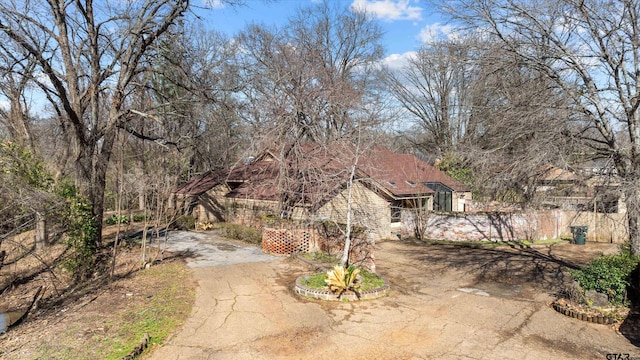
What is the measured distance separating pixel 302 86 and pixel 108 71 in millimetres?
7540

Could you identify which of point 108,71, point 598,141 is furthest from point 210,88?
point 598,141

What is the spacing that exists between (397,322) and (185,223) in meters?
17.4

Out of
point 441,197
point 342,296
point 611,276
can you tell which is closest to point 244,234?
point 342,296

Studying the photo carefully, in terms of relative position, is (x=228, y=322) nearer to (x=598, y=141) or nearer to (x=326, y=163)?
(x=326, y=163)

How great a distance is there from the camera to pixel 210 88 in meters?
17.0

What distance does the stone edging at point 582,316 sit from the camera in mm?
8359

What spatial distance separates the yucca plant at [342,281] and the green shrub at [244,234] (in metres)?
8.11

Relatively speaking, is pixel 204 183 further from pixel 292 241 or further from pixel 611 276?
pixel 611 276

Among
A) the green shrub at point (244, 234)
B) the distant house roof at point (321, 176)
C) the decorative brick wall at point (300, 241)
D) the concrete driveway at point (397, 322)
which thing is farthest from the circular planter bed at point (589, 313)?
the green shrub at point (244, 234)

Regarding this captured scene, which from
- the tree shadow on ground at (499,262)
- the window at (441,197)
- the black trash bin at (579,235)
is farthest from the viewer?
the window at (441,197)

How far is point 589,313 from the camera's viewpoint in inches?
340

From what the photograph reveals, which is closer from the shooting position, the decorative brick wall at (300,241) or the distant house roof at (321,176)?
the decorative brick wall at (300,241)

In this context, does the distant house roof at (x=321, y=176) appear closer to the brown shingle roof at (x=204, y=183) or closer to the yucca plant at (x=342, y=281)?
the brown shingle roof at (x=204, y=183)

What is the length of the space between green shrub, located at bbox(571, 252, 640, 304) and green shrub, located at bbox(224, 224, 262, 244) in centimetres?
1232
